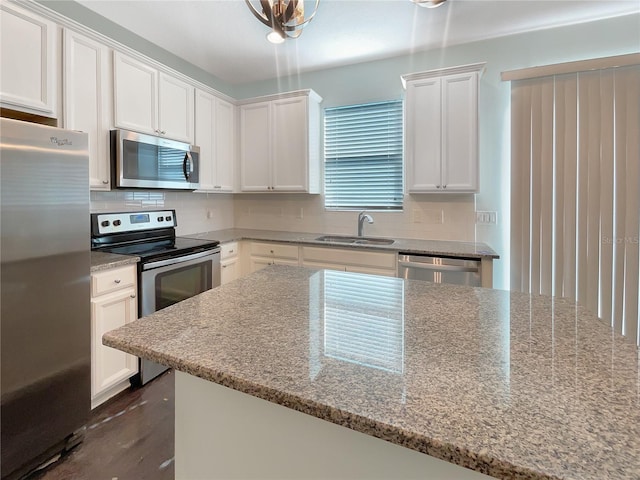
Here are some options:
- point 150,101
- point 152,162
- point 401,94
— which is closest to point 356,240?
point 401,94

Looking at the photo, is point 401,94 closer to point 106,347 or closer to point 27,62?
point 27,62

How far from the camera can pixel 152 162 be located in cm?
257

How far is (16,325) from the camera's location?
1.46 metres

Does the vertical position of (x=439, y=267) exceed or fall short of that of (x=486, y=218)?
it falls short

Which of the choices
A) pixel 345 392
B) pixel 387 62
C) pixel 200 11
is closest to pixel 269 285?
pixel 345 392

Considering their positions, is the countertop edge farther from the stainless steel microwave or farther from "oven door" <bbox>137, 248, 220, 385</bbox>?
the stainless steel microwave

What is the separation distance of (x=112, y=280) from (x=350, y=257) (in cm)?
176

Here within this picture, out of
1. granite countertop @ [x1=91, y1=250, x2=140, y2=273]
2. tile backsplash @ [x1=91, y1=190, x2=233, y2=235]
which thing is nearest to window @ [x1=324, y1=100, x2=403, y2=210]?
tile backsplash @ [x1=91, y1=190, x2=233, y2=235]

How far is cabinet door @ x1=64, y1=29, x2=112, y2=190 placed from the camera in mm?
2053

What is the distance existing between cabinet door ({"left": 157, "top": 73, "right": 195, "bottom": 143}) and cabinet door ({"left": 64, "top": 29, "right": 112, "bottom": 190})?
0.46 metres

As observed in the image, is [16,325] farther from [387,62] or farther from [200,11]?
[387,62]

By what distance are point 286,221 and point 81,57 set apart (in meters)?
2.27

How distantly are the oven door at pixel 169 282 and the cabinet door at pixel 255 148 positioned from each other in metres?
1.08

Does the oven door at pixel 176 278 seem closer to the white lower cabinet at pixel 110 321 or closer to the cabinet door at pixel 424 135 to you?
the white lower cabinet at pixel 110 321
